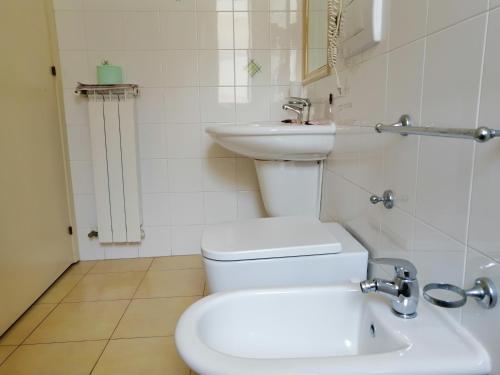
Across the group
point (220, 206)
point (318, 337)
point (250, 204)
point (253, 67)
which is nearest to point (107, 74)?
point (253, 67)

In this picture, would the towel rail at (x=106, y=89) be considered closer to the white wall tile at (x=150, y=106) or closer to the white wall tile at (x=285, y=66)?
the white wall tile at (x=150, y=106)

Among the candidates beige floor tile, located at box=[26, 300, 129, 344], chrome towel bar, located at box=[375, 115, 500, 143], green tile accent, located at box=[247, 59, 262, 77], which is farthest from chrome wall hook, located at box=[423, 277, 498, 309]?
green tile accent, located at box=[247, 59, 262, 77]

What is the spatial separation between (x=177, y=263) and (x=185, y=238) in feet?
0.55

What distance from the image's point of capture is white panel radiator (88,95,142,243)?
2.02m

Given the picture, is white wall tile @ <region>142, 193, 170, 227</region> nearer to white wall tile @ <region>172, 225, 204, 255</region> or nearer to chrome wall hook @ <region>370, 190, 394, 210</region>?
white wall tile @ <region>172, 225, 204, 255</region>

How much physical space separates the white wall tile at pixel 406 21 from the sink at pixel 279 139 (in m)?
0.53

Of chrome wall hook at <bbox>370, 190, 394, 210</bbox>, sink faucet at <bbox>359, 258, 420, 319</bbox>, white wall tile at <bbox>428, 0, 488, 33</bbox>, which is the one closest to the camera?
white wall tile at <bbox>428, 0, 488, 33</bbox>

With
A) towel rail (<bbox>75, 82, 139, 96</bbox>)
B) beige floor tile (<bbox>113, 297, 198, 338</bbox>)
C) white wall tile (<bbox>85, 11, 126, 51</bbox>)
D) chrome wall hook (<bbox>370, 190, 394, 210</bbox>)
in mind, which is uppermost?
white wall tile (<bbox>85, 11, 126, 51</bbox>)

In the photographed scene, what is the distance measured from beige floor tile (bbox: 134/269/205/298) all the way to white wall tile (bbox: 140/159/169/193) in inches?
19.3

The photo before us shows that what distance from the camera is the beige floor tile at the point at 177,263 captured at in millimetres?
2145

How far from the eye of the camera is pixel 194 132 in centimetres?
215

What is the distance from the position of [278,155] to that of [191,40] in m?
0.95

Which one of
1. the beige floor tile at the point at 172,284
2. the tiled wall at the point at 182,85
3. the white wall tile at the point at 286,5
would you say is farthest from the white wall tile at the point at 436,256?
the white wall tile at the point at 286,5

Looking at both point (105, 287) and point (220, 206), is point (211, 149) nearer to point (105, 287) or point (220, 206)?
point (220, 206)
